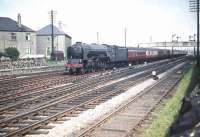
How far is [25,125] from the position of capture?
12.2 metres

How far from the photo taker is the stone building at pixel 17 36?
67.3 meters

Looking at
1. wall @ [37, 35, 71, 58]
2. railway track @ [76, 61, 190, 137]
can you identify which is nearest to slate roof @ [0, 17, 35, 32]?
wall @ [37, 35, 71, 58]

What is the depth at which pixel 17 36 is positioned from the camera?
7012 cm

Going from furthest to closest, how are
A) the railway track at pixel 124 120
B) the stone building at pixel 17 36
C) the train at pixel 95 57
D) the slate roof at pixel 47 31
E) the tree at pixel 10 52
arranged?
the slate roof at pixel 47 31
the stone building at pixel 17 36
the tree at pixel 10 52
the train at pixel 95 57
the railway track at pixel 124 120

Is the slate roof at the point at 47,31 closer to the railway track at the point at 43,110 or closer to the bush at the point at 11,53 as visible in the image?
the bush at the point at 11,53

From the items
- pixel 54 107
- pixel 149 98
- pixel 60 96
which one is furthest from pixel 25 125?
pixel 149 98

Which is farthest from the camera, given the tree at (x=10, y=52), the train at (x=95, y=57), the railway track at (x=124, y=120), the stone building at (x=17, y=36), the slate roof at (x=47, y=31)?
the slate roof at (x=47, y=31)

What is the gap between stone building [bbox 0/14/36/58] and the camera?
2652 inches

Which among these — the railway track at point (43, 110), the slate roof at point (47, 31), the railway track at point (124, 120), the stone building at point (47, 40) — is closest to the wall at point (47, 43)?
the stone building at point (47, 40)

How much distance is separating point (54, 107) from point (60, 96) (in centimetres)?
351

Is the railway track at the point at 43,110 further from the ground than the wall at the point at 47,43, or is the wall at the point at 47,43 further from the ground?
the wall at the point at 47,43

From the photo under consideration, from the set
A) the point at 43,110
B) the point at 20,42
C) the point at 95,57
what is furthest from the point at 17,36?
the point at 43,110

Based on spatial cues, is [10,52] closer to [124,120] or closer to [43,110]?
[43,110]

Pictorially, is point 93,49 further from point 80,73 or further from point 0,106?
point 0,106
